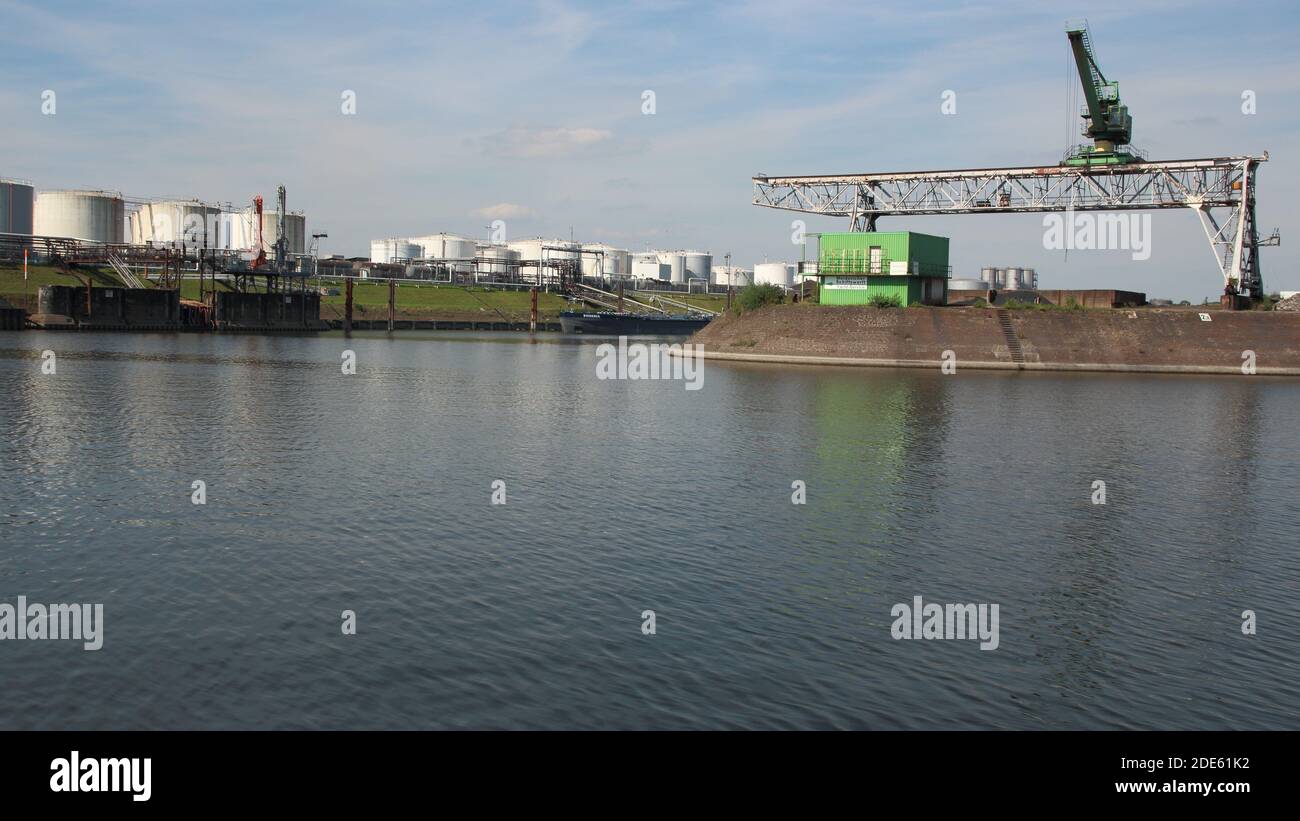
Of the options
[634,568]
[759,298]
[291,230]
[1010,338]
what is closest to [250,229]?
[291,230]

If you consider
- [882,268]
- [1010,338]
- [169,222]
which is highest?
[169,222]

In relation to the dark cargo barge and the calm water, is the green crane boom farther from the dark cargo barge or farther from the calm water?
the dark cargo barge

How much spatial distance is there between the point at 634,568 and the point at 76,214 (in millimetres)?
159139

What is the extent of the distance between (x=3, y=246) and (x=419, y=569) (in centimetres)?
13359

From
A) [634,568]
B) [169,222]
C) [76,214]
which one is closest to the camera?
[634,568]

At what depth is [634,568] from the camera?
62.4 feet

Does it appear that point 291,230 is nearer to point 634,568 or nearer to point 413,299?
point 413,299

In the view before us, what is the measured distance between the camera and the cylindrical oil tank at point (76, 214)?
151 meters

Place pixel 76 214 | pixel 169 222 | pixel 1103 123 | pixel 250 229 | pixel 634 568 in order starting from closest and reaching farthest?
pixel 634 568 < pixel 1103 123 < pixel 76 214 < pixel 169 222 < pixel 250 229

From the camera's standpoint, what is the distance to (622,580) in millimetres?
18219

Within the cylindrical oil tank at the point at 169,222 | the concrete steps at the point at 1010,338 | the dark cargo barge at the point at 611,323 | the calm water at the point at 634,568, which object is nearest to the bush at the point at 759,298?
the concrete steps at the point at 1010,338

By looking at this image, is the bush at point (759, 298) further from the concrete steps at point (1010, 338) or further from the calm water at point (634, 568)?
the calm water at point (634, 568)

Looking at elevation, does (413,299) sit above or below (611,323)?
above
